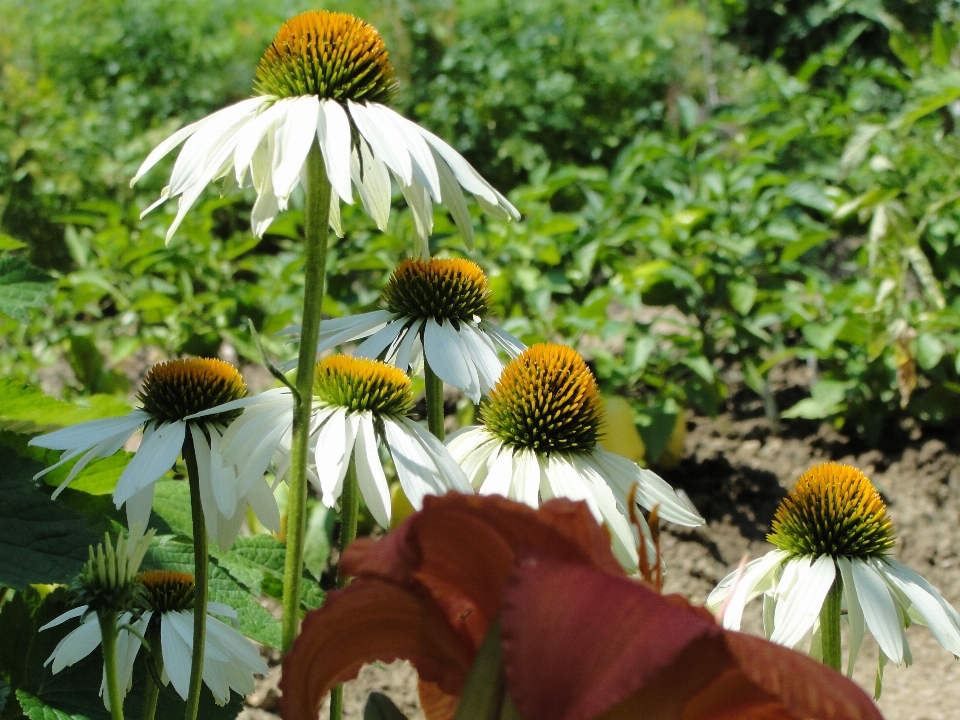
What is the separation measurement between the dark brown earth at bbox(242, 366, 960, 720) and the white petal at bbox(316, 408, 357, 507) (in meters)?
1.51

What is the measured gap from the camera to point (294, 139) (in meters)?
0.73

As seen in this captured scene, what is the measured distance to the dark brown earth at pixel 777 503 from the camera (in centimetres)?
226

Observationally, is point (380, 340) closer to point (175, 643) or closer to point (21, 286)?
point (175, 643)

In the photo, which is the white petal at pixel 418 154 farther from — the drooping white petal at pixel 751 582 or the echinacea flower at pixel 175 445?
the drooping white petal at pixel 751 582

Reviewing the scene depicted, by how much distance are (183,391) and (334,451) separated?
0.60 feet

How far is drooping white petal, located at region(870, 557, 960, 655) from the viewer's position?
2.87 feet

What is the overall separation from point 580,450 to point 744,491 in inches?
90.0

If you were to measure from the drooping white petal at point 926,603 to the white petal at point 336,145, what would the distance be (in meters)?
0.63

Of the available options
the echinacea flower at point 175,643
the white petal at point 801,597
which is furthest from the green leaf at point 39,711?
the white petal at point 801,597

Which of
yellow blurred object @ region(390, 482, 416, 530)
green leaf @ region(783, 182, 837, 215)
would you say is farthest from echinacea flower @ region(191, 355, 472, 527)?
green leaf @ region(783, 182, 837, 215)

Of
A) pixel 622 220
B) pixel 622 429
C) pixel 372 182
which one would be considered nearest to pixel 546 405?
pixel 372 182

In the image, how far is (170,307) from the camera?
125 inches

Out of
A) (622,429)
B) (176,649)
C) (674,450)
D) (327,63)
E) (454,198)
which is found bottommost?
(674,450)

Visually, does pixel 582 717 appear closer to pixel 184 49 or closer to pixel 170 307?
pixel 170 307
